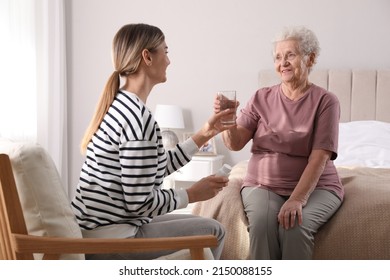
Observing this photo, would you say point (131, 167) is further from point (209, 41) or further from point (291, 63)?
point (209, 41)

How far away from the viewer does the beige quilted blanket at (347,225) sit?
2260mm

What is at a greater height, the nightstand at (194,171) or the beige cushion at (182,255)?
the beige cushion at (182,255)

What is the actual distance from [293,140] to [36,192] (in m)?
1.14

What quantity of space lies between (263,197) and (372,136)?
78.8 inches

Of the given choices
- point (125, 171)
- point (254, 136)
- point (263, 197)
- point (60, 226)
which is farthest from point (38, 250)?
point (254, 136)

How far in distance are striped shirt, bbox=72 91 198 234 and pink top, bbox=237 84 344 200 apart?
1.97 ft

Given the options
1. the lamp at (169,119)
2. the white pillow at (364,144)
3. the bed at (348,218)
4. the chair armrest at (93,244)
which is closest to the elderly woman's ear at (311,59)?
the bed at (348,218)

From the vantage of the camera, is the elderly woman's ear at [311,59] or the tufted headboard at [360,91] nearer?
the elderly woman's ear at [311,59]

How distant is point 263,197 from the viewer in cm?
240

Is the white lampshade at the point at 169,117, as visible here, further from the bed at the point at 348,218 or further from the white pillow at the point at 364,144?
the bed at the point at 348,218

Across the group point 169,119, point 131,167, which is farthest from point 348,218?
point 169,119

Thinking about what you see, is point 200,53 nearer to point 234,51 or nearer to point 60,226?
point 234,51

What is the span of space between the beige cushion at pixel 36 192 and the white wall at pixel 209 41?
339cm
